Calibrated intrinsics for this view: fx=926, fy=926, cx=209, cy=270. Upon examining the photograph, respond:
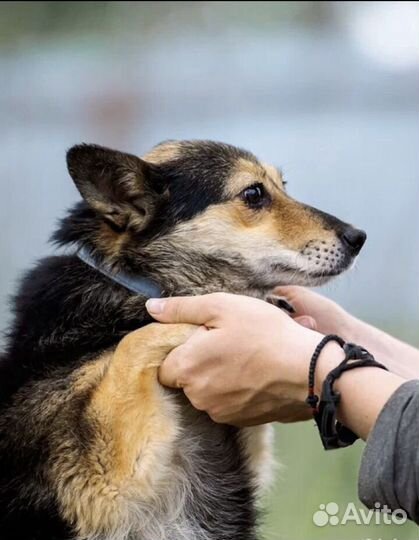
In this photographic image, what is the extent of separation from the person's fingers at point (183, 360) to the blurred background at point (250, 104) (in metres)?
1.72

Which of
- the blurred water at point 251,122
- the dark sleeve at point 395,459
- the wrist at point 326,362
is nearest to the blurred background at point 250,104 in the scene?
the blurred water at point 251,122

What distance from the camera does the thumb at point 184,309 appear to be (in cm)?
194

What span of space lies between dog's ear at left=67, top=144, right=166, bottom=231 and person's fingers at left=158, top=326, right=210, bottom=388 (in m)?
0.43

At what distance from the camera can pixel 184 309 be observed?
2.00 metres

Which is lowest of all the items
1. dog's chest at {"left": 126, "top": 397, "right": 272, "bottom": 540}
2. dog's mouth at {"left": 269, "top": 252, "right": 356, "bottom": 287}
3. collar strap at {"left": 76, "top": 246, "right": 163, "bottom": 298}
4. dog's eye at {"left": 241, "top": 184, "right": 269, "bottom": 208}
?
dog's chest at {"left": 126, "top": 397, "right": 272, "bottom": 540}

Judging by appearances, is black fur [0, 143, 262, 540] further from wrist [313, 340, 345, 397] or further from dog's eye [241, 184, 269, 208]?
wrist [313, 340, 345, 397]

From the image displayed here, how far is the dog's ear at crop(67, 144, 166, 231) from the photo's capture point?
216 cm

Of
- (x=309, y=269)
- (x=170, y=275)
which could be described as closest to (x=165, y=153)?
(x=170, y=275)

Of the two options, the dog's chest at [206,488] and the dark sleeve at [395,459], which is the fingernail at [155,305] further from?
the dark sleeve at [395,459]

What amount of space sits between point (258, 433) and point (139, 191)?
2.14 feet

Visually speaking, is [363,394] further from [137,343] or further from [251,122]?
[251,122]

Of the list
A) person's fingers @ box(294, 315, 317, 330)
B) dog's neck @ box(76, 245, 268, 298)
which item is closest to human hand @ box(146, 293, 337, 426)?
dog's neck @ box(76, 245, 268, 298)

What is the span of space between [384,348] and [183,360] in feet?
2.06

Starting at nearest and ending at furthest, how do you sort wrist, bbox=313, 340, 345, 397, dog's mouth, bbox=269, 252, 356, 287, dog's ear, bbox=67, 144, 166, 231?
wrist, bbox=313, 340, 345, 397 < dog's ear, bbox=67, 144, 166, 231 < dog's mouth, bbox=269, 252, 356, 287
